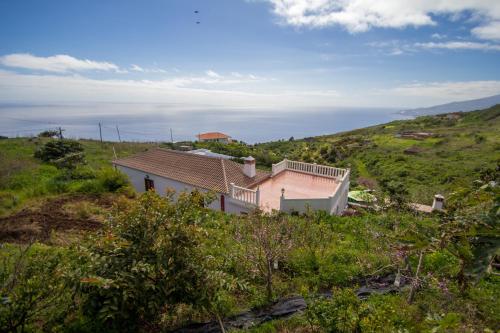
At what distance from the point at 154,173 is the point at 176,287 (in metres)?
14.4

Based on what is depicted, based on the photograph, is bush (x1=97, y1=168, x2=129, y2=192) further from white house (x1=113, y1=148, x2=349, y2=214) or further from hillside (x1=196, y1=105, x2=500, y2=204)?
hillside (x1=196, y1=105, x2=500, y2=204)

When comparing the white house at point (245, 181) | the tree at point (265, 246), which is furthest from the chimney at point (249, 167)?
the tree at point (265, 246)

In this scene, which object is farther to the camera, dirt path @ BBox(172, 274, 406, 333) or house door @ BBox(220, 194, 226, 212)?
house door @ BBox(220, 194, 226, 212)

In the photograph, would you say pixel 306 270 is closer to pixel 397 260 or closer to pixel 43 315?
pixel 397 260

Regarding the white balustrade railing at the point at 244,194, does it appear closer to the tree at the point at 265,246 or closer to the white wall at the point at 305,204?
the white wall at the point at 305,204

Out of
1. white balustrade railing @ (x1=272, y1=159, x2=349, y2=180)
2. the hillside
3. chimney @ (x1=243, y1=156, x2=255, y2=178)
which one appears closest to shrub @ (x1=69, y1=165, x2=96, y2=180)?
chimney @ (x1=243, y1=156, x2=255, y2=178)

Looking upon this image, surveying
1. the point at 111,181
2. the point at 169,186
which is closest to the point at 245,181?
the point at 169,186

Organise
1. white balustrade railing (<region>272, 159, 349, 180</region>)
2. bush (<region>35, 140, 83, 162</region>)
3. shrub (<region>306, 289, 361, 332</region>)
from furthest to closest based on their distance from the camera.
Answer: bush (<region>35, 140, 83, 162</region>) < white balustrade railing (<region>272, 159, 349, 180</region>) < shrub (<region>306, 289, 361, 332</region>)

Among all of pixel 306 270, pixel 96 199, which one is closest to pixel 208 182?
pixel 96 199

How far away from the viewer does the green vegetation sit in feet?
8.95

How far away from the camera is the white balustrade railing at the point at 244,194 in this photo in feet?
41.0

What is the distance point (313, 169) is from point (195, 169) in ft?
25.0

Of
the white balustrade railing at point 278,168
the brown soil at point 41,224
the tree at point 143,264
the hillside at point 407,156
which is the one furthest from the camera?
the hillside at point 407,156

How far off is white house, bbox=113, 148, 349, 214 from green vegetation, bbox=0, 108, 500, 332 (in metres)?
1.66
